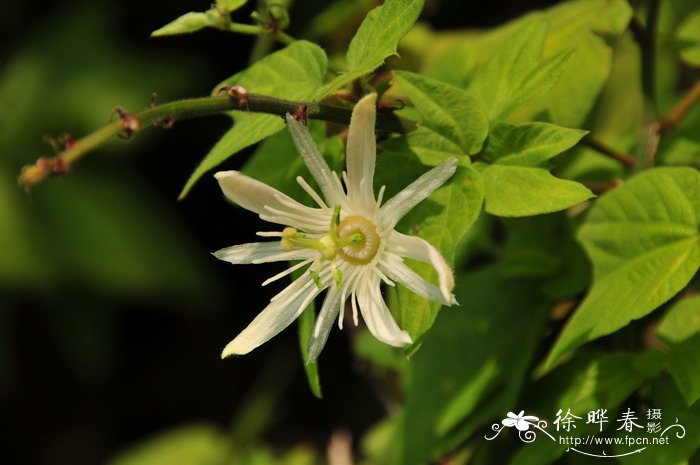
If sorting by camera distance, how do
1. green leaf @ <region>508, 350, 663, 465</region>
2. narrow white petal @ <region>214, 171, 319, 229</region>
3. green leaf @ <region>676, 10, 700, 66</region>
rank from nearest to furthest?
narrow white petal @ <region>214, 171, 319, 229</region> → green leaf @ <region>508, 350, 663, 465</region> → green leaf @ <region>676, 10, 700, 66</region>

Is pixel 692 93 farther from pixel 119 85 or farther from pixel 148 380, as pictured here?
pixel 148 380

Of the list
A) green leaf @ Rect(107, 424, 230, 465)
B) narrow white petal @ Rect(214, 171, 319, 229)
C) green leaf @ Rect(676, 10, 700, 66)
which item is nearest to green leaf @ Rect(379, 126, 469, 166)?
narrow white petal @ Rect(214, 171, 319, 229)

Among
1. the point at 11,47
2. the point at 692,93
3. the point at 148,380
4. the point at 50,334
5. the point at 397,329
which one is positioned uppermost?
the point at 11,47

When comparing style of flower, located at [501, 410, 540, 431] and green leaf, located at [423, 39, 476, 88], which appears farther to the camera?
green leaf, located at [423, 39, 476, 88]

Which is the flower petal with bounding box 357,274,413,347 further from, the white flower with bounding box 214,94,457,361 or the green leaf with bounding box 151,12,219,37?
the green leaf with bounding box 151,12,219,37

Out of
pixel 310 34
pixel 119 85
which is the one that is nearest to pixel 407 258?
pixel 310 34
